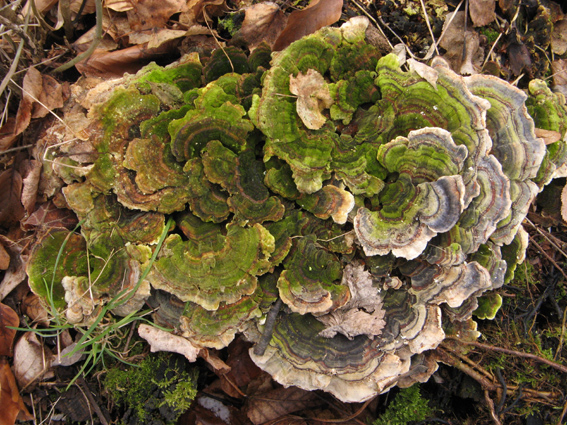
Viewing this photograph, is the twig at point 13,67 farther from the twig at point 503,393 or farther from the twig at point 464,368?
the twig at point 503,393

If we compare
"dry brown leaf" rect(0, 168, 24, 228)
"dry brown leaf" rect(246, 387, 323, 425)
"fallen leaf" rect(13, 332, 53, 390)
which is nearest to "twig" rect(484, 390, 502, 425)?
"dry brown leaf" rect(246, 387, 323, 425)

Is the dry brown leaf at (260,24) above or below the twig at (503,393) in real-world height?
above

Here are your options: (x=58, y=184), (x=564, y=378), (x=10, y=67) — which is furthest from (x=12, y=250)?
(x=564, y=378)

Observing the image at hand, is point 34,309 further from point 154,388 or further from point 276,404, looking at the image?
point 276,404

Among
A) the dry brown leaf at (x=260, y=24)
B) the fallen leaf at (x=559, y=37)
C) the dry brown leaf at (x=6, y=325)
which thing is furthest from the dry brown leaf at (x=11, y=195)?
the fallen leaf at (x=559, y=37)

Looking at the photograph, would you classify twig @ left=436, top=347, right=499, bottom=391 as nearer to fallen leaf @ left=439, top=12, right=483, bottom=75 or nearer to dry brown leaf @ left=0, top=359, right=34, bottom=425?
fallen leaf @ left=439, top=12, right=483, bottom=75

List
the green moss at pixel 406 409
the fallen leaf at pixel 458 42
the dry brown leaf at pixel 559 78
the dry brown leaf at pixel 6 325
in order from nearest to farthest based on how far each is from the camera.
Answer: the dry brown leaf at pixel 6 325 → the green moss at pixel 406 409 → the fallen leaf at pixel 458 42 → the dry brown leaf at pixel 559 78
